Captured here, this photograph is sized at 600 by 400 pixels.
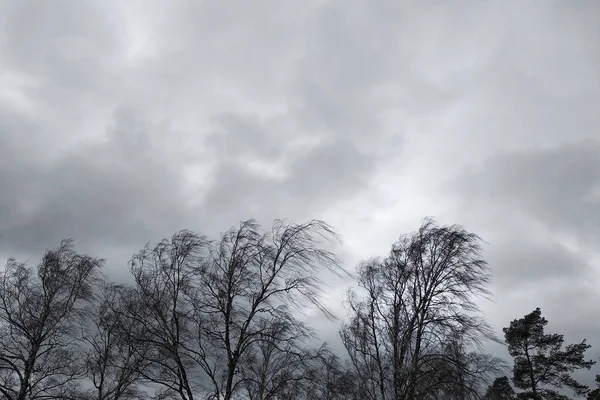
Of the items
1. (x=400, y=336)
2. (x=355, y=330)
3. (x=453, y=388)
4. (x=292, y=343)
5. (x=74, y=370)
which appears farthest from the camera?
(x=74, y=370)

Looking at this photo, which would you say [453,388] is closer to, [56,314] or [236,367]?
[236,367]

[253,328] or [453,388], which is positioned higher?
[253,328]

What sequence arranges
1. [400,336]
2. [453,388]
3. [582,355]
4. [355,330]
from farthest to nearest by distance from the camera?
[582,355]
[355,330]
[400,336]
[453,388]

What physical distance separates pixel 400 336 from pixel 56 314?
1677 cm

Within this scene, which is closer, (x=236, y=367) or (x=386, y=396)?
(x=236, y=367)

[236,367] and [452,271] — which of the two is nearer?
[236,367]

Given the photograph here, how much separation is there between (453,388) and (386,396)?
3643 millimetres

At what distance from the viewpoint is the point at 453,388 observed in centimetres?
Result: 1599

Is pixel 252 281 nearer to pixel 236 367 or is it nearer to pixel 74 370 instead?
pixel 236 367

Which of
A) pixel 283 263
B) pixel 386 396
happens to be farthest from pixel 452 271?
pixel 283 263

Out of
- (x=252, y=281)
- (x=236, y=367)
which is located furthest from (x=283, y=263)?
(x=236, y=367)

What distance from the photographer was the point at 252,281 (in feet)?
48.8

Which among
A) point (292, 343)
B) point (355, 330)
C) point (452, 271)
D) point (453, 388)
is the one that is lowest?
point (453, 388)

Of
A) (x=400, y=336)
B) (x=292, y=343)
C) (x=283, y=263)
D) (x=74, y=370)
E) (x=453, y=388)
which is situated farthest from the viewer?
(x=74, y=370)
